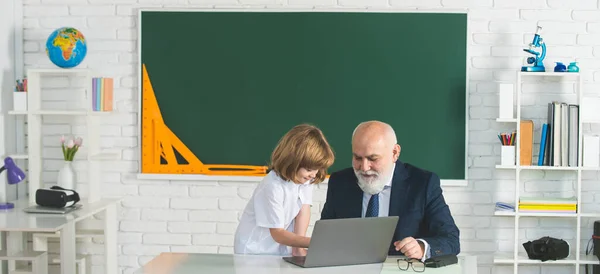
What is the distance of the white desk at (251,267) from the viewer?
298cm

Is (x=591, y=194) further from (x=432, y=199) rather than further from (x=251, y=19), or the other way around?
(x=251, y=19)

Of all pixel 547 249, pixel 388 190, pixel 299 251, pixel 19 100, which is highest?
pixel 19 100

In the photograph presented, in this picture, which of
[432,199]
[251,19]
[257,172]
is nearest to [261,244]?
[432,199]

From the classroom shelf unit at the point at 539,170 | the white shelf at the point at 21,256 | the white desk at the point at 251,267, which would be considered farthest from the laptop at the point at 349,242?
the classroom shelf unit at the point at 539,170

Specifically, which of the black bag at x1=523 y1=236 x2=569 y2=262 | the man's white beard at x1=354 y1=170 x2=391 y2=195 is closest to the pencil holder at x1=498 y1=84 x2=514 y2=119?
the black bag at x1=523 y1=236 x2=569 y2=262

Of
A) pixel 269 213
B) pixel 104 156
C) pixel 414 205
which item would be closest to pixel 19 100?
pixel 104 156

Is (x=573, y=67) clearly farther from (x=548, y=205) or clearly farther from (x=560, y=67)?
(x=548, y=205)

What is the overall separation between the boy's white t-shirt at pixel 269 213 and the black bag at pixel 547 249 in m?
1.85

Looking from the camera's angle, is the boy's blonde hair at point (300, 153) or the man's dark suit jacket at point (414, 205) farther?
the man's dark suit jacket at point (414, 205)

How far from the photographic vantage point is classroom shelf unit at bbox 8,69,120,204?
15.9ft

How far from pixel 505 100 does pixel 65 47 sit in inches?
98.6

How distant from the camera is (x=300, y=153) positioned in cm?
329

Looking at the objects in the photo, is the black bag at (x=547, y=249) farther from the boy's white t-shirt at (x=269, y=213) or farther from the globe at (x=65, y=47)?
the globe at (x=65, y=47)

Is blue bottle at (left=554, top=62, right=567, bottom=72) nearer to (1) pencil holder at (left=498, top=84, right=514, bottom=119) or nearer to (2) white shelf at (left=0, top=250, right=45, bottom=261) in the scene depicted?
(1) pencil holder at (left=498, top=84, right=514, bottom=119)
